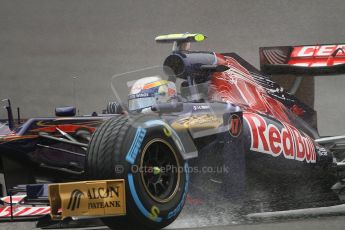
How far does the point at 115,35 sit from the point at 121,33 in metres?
0.09

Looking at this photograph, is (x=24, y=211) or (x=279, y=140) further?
(x=279, y=140)

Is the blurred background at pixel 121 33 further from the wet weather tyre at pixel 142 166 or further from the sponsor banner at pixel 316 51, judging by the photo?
the wet weather tyre at pixel 142 166

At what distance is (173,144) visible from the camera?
200 inches

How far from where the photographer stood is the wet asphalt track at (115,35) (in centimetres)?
973

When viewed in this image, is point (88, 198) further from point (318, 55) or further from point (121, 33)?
point (121, 33)

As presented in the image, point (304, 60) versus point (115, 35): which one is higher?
point (115, 35)

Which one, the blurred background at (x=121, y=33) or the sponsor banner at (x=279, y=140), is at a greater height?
the blurred background at (x=121, y=33)

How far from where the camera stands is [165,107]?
5988mm

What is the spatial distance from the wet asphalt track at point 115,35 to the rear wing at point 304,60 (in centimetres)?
218

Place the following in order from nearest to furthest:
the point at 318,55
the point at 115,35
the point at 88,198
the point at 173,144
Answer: the point at 88,198 → the point at 173,144 → the point at 318,55 → the point at 115,35

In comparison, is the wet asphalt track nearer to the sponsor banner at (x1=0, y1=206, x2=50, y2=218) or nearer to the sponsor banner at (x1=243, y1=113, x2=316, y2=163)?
the sponsor banner at (x1=243, y1=113, x2=316, y2=163)

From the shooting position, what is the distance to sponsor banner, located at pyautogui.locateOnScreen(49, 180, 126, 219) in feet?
15.1

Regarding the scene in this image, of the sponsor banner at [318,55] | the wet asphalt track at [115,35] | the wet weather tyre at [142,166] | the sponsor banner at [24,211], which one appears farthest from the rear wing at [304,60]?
the sponsor banner at [24,211]

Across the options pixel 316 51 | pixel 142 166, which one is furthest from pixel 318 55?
pixel 142 166
